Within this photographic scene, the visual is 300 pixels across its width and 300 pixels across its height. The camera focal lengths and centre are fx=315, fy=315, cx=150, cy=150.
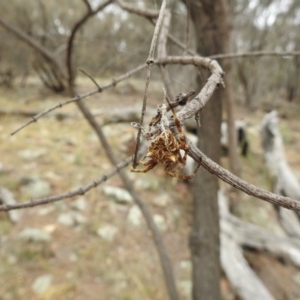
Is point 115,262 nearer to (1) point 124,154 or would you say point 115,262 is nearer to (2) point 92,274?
(2) point 92,274

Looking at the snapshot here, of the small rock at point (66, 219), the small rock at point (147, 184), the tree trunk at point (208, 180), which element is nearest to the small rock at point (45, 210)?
the small rock at point (66, 219)

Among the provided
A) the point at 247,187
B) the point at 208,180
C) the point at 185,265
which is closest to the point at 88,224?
the point at 185,265

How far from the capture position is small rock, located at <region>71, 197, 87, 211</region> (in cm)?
340

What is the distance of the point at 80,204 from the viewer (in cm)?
345

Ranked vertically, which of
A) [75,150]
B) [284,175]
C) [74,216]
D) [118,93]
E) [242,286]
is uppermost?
[118,93]

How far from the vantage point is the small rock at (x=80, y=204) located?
11.2 ft

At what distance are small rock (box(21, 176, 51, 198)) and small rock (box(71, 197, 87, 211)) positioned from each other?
1.15 ft

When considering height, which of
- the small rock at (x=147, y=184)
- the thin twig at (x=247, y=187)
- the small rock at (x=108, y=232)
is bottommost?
the small rock at (x=108, y=232)

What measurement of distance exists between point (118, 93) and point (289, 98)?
7756mm

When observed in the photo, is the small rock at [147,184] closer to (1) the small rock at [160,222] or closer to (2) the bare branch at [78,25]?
(1) the small rock at [160,222]

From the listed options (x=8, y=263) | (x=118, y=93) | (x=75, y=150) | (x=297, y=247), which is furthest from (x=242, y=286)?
(x=118, y=93)

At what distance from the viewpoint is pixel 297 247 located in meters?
2.78

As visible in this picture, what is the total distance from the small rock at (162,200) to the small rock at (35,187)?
4.03ft

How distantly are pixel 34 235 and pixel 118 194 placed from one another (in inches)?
41.6
